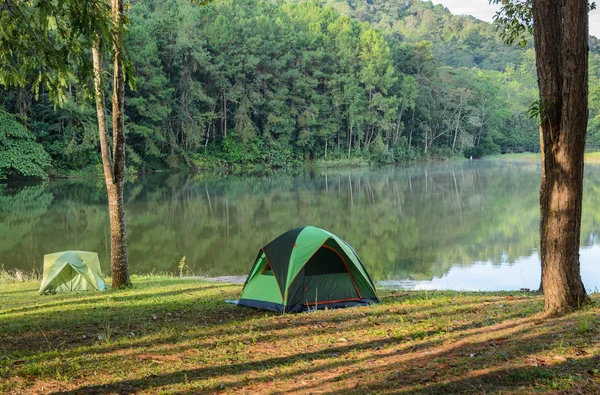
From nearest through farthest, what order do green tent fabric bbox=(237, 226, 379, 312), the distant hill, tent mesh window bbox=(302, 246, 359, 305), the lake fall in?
green tent fabric bbox=(237, 226, 379, 312) → tent mesh window bbox=(302, 246, 359, 305) → the lake → the distant hill

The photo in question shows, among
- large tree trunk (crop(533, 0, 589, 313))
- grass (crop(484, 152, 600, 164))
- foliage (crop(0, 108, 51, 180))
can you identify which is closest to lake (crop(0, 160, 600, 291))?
foliage (crop(0, 108, 51, 180))

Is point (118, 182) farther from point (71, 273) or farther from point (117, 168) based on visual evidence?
point (71, 273)

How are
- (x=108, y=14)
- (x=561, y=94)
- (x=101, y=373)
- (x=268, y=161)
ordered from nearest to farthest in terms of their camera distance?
(x=101, y=373) < (x=561, y=94) < (x=108, y=14) < (x=268, y=161)

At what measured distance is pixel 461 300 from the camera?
7883 mm

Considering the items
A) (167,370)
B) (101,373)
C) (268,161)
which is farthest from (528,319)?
(268,161)

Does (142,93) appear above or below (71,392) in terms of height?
above

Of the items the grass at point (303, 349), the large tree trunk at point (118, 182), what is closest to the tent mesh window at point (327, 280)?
the grass at point (303, 349)

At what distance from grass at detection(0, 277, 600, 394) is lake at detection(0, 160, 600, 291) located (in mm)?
5860

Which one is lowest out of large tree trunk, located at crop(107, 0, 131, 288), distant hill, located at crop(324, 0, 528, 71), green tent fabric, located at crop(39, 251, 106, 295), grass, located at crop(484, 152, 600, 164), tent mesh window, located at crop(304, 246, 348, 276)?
green tent fabric, located at crop(39, 251, 106, 295)

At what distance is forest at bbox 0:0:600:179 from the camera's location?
1591 inches

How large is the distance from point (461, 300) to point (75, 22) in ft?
19.9

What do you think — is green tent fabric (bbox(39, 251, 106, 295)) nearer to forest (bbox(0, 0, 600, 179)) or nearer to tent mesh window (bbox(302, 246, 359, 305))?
tent mesh window (bbox(302, 246, 359, 305))

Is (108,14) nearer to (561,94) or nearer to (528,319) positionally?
(561,94)

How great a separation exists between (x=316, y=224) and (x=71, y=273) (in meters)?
→ 11.4
